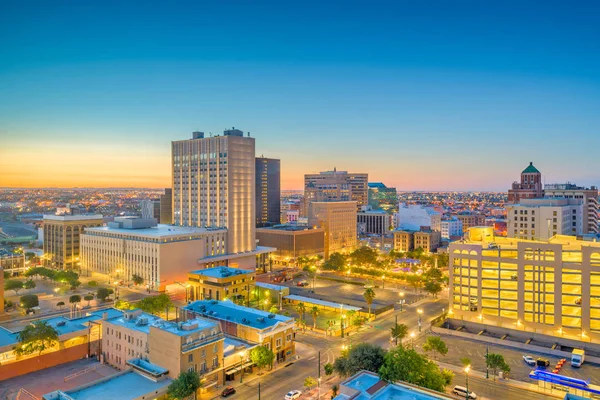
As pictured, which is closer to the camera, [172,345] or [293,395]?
[293,395]

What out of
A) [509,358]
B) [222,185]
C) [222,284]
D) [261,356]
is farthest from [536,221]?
[261,356]

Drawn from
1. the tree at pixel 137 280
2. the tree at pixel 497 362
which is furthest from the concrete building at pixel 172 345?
the tree at pixel 137 280

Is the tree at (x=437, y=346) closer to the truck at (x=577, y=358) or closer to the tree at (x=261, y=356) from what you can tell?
the truck at (x=577, y=358)

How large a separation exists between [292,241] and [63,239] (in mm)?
68411

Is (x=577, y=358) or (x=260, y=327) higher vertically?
(x=260, y=327)

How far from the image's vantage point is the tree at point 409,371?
40.3 metres

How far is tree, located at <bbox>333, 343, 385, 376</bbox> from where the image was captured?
4628cm

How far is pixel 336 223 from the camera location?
160000mm

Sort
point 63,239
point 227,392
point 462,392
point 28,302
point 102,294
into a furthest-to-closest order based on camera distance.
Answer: point 63,239
point 102,294
point 28,302
point 227,392
point 462,392

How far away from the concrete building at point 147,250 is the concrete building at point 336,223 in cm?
4657

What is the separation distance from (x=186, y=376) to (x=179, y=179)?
98231 millimetres

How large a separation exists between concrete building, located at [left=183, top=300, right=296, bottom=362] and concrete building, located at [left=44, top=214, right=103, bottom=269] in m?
82.9

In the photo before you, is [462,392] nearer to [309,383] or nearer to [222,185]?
[309,383]

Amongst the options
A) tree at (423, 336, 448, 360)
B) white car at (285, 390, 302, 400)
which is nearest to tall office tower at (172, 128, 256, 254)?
tree at (423, 336, 448, 360)
